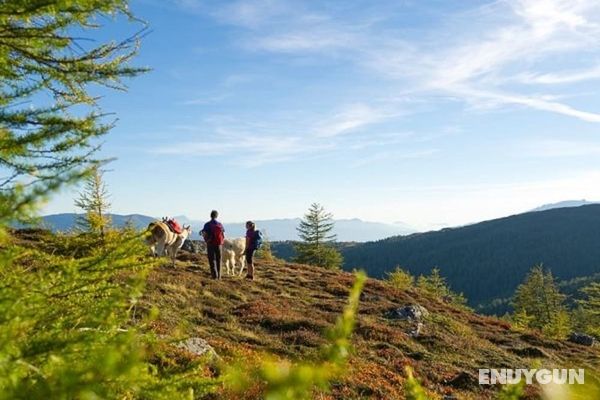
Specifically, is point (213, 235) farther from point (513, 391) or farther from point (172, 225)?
point (513, 391)

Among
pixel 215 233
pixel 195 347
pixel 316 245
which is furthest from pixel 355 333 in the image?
pixel 316 245

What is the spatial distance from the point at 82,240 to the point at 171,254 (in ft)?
69.3

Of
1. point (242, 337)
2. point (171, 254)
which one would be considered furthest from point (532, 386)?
point (171, 254)

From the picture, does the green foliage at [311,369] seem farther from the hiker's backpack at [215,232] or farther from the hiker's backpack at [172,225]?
the hiker's backpack at [172,225]

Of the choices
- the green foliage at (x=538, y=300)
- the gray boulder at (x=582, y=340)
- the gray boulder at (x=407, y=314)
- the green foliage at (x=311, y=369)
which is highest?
the green foliage at (x=311, y=369)

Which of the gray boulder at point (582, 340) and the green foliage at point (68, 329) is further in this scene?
the gray boulder at point (582, 340)

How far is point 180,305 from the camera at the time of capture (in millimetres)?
17625

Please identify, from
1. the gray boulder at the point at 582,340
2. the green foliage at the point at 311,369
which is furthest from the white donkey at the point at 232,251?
the green foliage at the point at 311,369

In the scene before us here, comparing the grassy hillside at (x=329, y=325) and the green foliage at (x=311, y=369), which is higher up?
the green foliage at (x=311, y=369)

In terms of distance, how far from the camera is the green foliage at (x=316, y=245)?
176 feet

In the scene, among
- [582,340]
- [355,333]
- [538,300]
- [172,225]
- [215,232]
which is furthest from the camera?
[538,300]

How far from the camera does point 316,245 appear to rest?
55.3 meters

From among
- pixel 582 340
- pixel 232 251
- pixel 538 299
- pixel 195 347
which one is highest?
pixel 232 251

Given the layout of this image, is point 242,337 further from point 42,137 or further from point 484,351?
point 42,137
